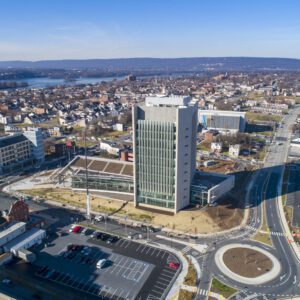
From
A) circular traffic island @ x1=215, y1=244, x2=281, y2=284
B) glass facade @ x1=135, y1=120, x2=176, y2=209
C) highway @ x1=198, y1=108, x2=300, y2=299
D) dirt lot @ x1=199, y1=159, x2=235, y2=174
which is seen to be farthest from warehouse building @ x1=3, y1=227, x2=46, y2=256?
dirt lot @ x1=199, y1=159, x2=235, y2=174

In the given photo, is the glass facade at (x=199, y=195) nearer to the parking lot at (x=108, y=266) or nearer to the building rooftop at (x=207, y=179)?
the building rooftop at (x=207, y=179)

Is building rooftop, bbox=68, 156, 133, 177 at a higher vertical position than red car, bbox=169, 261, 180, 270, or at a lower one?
higher

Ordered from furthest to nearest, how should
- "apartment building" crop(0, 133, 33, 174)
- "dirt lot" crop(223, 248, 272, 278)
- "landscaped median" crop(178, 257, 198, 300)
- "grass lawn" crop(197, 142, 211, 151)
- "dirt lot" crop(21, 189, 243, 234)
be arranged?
"grass lawn" crop(197, 142, 211, 151) → "apartment building" crop(0, 133, 33, 174) → "dirt lot" crop(21, 189, 243, 234) → "dirt lot" crop(223, 248, 272, 278) → "landscaped median" crop(178, 257, 198, 300)

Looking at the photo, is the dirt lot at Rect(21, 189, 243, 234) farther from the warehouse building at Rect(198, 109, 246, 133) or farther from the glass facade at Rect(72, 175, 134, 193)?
the warehouse building at Rect(198, 109, 246, 133)

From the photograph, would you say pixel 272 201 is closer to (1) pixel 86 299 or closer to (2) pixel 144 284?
(2) pixel 144 284

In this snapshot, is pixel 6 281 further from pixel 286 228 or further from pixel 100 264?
pixel 286 228

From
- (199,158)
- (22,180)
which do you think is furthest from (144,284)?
(199,158)
